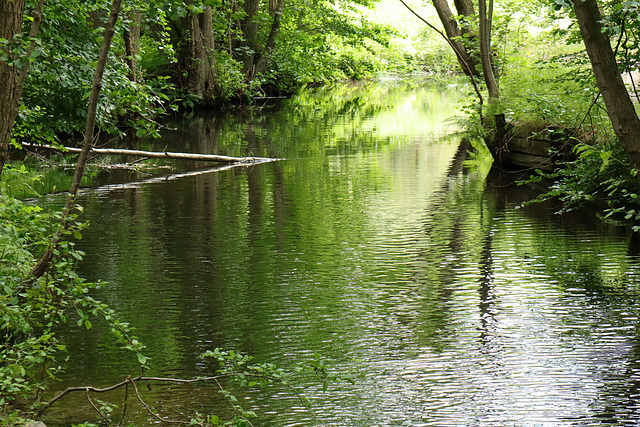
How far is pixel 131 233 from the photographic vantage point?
916 cm

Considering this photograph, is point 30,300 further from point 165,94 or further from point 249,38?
point 249,38

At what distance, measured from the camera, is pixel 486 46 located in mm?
12203

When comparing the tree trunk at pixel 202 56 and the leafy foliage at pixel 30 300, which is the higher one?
the tree trunk at pixel 202 56

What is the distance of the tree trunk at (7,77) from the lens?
5062 mm

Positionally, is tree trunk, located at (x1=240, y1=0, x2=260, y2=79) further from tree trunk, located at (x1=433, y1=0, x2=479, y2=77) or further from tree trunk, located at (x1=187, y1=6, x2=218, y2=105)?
tree trunk, located at (x1=433, y1=0, x2=479, y2=77)

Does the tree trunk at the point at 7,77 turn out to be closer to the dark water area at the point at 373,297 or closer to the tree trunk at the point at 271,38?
the dark water area at the point at 373,297

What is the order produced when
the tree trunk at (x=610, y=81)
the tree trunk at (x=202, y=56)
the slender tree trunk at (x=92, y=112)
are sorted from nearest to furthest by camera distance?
the slender tree trunk at (x=92, y=112)
the tree trunk at (x=610, y=81)
the tree trunk at (x=202, y=56)

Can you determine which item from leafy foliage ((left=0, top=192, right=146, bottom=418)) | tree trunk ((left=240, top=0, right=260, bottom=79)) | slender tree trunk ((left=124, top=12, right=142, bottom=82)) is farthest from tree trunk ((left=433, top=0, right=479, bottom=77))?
tree trunk ((left=240, top=0, right=260, bottom=79))

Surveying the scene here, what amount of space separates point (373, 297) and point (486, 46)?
22.4 ft

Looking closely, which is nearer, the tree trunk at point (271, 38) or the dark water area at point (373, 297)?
the dark water area at point (373, 297)

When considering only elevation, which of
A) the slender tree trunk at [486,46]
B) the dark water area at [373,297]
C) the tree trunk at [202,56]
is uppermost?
the tree trunk at [202,56]

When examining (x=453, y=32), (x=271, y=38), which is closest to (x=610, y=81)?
(x=453, y=32)

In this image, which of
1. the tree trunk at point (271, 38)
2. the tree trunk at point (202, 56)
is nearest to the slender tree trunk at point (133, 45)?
the tree trunk at point (202, 56)

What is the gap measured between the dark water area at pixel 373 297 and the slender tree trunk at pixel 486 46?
1.47 m
